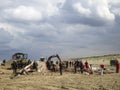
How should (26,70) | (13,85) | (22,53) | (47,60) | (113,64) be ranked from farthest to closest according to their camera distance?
1. (113,64)
2. (22,53)
3. (47,60)
4. (26,70)
5. (13,85)

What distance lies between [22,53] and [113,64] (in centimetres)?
2606

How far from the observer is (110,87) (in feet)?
79.8

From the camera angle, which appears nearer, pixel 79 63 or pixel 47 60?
pixel 79 63

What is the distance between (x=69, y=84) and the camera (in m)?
25.5

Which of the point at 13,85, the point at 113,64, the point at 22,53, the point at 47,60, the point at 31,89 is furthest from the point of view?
the point at 113,64

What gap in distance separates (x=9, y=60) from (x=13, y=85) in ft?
101

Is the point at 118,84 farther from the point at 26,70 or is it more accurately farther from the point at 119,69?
the point at 119,69

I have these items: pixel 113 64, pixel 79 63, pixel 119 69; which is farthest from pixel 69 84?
pixel 113 64

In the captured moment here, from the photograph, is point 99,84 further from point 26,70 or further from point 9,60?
point 9,60

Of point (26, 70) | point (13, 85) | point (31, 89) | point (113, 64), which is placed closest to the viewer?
point (31, 89)

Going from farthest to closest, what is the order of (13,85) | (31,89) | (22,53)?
(22,53), (13,85), (31,89)

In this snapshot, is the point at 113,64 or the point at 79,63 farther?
the point at 113,64

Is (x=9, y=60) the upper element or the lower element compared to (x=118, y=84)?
upper

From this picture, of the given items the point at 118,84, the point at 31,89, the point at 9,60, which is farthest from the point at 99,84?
the point at 9,60
